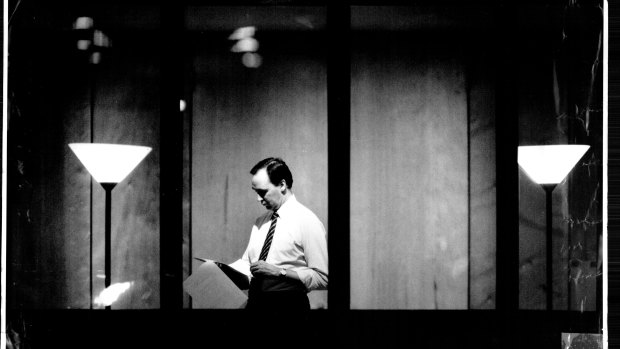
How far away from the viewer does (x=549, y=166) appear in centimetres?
552

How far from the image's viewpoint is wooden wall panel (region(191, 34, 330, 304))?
570 cm

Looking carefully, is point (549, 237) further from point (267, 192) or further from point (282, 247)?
point (267, 192)

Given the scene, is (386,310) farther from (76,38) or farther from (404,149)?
(76,38)

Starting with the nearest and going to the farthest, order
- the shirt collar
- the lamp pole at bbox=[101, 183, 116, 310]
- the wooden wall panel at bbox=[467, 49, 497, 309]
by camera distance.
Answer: the lamp pole at bbox=[101, 183, 116, 310] < the shirt collar < the wooden wall panel at bbox=[467, 49, 497, 309]

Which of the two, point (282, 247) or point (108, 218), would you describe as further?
point (282, 247)

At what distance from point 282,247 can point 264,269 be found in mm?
234

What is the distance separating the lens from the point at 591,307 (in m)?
5.58

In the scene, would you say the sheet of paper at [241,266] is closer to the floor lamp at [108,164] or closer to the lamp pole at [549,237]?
the floor lamp at [108,164]

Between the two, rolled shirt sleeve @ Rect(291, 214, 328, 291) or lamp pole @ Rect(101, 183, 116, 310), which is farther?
rolled shirt sleeve @ Rect(291, 214, 328, 291)

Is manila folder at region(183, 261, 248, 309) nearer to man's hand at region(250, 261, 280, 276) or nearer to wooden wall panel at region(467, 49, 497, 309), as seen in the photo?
man's hand at region(250, 261, 280, 276)

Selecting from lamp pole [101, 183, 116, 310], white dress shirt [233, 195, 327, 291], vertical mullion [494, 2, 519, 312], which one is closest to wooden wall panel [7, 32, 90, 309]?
lamp pole [101, 183, 116, 310]

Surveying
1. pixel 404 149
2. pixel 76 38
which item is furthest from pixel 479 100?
pixel 76 38

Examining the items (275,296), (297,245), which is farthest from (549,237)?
(275,296)

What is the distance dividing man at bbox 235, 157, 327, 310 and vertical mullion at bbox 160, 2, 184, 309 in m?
0.61
